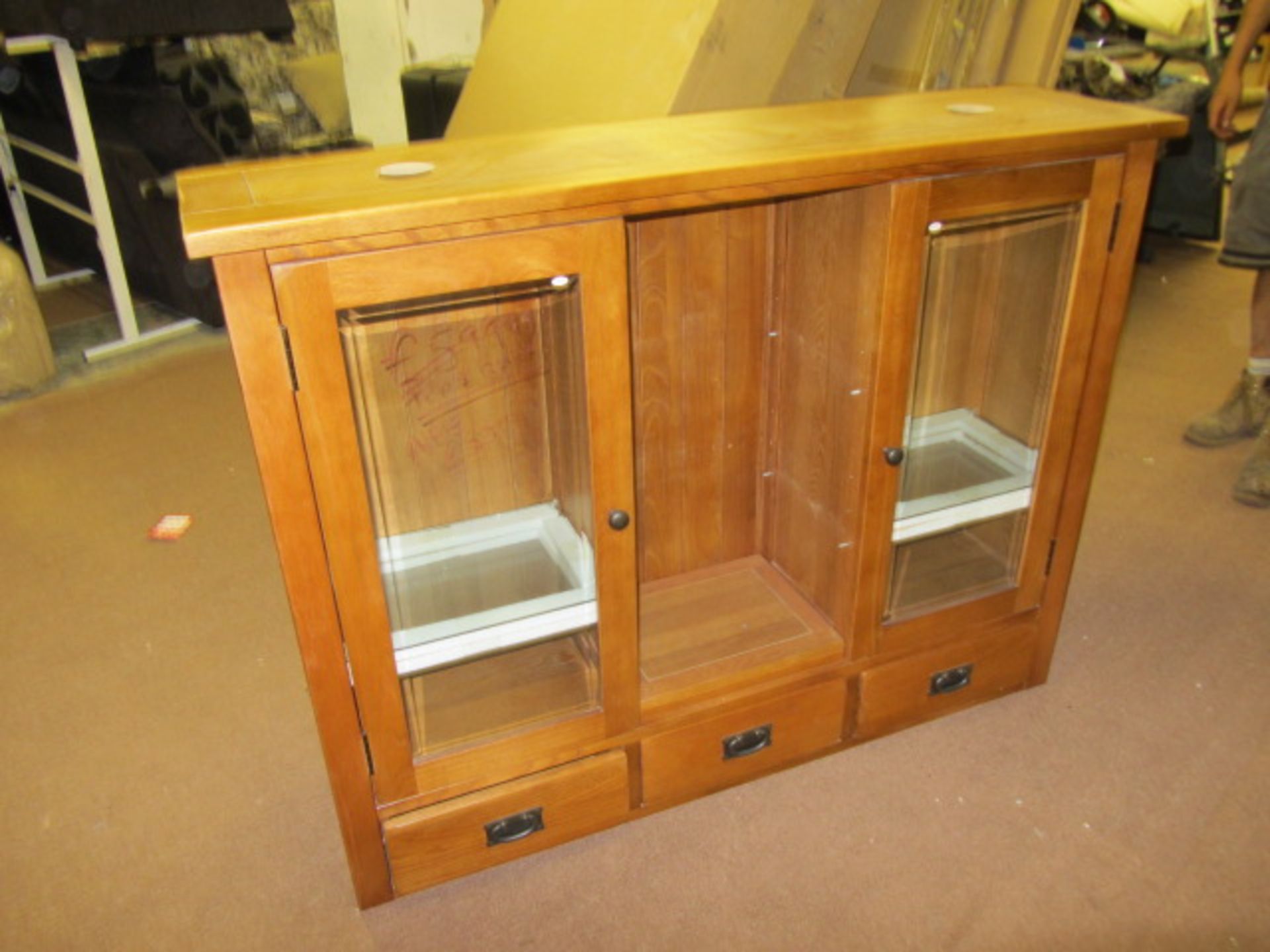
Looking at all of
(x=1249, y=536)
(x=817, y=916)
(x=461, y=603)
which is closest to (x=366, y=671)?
(x=461, y=603)

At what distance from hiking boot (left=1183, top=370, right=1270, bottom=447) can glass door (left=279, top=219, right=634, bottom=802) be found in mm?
2038

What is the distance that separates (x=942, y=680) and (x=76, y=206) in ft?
11.8

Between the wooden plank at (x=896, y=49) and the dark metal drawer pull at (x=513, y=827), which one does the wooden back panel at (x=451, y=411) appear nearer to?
the dark metal drawer pull at (x=513, y=827)

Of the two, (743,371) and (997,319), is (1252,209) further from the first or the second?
(743,371)

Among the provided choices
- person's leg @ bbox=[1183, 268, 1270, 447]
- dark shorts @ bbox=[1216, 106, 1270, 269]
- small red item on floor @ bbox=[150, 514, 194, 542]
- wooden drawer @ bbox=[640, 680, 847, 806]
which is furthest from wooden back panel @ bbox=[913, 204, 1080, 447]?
small red item on floor @ bbox=[150, 514, 194, 542]

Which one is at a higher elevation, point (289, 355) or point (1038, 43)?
point (1038, 43)

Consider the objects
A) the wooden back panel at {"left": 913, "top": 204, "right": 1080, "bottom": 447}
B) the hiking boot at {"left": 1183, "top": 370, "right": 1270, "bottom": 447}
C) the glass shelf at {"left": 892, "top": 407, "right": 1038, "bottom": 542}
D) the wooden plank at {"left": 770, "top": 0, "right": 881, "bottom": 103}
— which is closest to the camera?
the wooden back panel at {"left": 913, "top": 204, "right": 1080, "bottom": 447}

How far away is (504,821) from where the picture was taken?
150 cm

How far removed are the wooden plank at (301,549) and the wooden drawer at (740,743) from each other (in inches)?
17.1

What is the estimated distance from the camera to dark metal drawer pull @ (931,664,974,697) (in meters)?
1.77

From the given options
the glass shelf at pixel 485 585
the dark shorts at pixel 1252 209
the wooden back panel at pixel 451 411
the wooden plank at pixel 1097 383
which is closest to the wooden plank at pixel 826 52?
the wooden plank at pixel 1097 383

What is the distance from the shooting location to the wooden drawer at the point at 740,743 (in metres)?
1.59

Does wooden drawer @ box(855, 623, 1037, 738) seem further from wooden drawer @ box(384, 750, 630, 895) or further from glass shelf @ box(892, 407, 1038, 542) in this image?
wooden drawer @ box(384, 750, 630, 895)

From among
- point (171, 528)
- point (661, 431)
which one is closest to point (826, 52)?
point (661, 431)
